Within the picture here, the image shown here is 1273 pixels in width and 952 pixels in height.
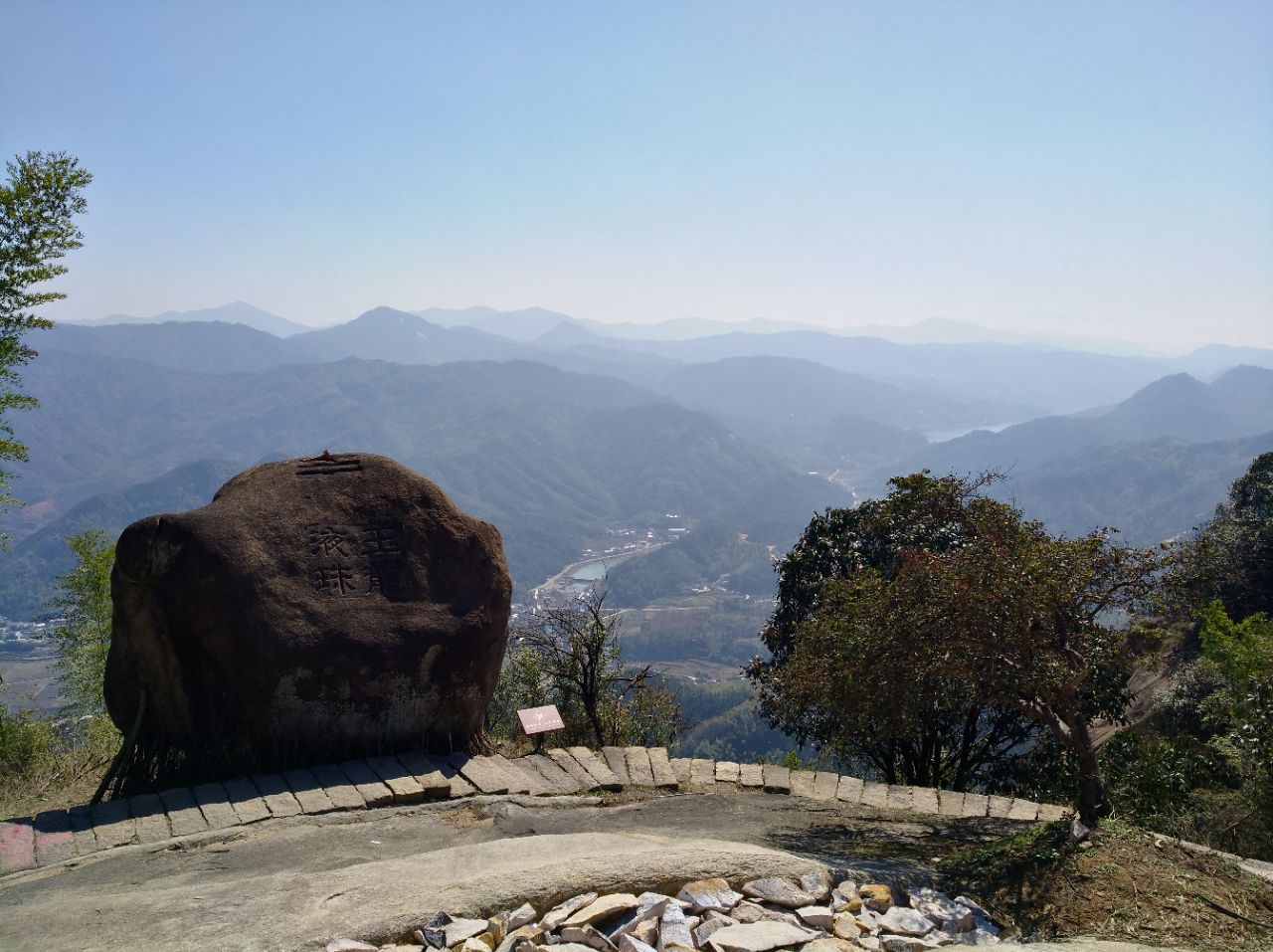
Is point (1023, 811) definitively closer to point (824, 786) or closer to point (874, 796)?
point (874, 796)

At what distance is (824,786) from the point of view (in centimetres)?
887

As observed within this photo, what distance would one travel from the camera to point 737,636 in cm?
10525

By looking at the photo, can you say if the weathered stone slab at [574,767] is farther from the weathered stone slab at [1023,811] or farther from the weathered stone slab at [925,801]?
the weathered stone slab at [1023,811]

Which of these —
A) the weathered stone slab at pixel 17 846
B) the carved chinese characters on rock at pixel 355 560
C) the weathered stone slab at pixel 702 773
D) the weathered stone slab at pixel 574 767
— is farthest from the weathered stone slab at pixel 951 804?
the weathered stone slab at pixel 17 846

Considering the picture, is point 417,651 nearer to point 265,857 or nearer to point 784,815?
point 265,857

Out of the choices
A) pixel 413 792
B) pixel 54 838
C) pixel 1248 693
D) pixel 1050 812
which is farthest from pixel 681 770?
pixel 1248 693

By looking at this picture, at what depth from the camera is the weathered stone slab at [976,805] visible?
8.10 metres

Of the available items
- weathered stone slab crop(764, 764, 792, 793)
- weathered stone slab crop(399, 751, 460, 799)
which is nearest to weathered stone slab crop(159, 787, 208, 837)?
weathered stone slab crop(399, 751, 460, 799)

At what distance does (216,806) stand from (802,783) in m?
5.59

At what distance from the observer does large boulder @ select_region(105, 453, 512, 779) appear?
25.0 ft

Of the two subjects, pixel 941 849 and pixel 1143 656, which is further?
pixel 1143 656

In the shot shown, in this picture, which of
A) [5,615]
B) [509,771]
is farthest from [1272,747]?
[5,615]

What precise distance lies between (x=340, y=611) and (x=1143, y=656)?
748cm

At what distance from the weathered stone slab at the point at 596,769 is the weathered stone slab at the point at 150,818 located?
141 inches
